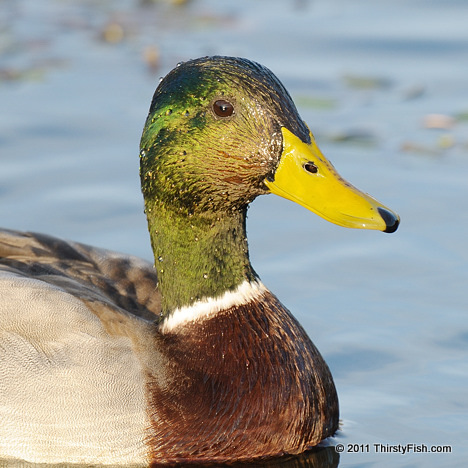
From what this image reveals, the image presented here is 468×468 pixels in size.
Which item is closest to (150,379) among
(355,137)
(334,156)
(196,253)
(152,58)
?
(196,253)

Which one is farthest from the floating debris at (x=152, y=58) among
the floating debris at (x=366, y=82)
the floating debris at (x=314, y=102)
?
the floating debris at (x=366, y=82)

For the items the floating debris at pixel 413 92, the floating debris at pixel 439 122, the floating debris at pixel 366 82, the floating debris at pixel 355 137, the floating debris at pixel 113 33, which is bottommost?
the floating debris at pixel 355 137

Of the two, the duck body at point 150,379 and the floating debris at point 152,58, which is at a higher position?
the floating debris at point 152,58

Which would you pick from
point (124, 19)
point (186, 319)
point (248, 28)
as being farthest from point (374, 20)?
point (186, 319)

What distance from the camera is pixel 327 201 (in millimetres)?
5695

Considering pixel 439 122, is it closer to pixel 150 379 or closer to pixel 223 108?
pixel 223 108

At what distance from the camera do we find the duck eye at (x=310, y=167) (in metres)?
5.71

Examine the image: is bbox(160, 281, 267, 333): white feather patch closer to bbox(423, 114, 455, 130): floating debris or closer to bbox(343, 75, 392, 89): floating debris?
bbox(423, 114, 455, 130): floating debris

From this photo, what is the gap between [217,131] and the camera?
5746 mm

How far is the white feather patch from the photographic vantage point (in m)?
6.12

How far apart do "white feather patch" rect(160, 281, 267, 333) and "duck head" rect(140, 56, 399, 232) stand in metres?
0.51

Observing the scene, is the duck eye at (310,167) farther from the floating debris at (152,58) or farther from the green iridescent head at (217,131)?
the floating debris at (152,58)

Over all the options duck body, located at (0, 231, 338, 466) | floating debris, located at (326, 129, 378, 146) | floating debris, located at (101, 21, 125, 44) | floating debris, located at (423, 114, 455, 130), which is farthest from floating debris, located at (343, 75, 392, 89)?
duck body, located at (0, 231, 338, 466)

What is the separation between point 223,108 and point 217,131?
4.4 inches
